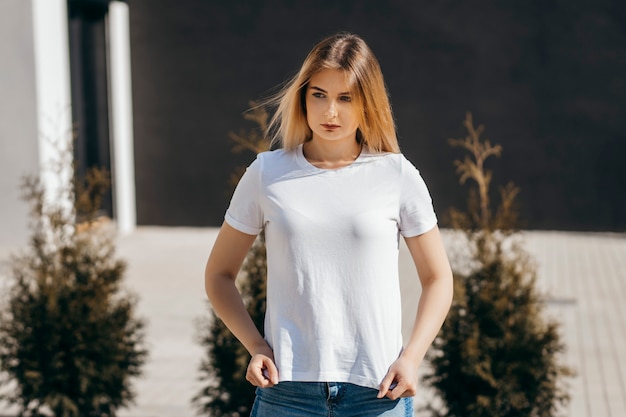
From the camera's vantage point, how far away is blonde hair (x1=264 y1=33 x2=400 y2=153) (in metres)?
2.09

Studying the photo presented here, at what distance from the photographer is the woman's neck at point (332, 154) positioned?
217 centimetres

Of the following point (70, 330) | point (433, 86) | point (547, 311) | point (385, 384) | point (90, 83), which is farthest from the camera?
point (433, 86)

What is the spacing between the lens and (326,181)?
6.90 feet

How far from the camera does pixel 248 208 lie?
214 centimetres

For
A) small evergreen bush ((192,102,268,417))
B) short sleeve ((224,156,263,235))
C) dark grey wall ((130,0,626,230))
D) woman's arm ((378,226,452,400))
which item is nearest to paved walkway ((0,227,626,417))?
dark grey wall ((130,0,626,230))

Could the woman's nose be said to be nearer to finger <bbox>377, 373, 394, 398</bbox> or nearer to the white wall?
finger <bbox>377, 373, 394, 398</bbox>

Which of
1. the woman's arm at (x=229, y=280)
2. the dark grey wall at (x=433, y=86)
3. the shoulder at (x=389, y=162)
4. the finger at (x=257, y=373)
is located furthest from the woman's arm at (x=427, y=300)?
the dark grey wall at (x=433, y=86)

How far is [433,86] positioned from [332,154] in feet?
37.1

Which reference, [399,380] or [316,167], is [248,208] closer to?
[316,167]

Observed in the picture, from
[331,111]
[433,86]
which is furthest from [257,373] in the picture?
[433,86]

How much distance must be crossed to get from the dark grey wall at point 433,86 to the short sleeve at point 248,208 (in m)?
11.4

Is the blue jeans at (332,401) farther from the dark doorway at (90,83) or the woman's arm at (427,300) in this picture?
the dark doorway at (90,83)

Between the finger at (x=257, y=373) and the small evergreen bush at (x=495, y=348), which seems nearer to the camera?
the finger at (x=257, y=373)

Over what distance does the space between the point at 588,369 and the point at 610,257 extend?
5343 millimetres
